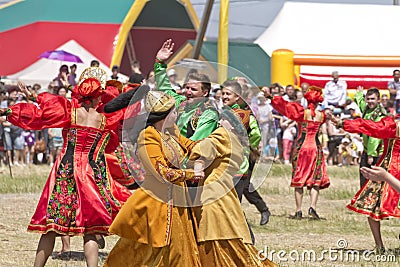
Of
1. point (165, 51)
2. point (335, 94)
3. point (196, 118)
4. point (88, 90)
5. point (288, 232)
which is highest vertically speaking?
point (335, 94)

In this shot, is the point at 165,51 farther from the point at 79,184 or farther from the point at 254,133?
the point at 79,184

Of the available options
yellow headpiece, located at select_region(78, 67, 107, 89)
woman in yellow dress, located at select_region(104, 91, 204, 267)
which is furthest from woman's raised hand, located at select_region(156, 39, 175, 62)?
woman in yellow dress, located at select_region(104, 91, 204, 267)

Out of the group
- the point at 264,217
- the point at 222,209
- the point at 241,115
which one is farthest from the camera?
the point at 264,217

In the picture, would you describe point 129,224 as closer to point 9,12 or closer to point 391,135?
point 391,135

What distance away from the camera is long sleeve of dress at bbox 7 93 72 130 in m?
7.34

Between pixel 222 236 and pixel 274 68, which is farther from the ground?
pixel 274 68

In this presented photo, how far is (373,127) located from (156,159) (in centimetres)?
314

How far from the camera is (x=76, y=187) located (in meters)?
7.70

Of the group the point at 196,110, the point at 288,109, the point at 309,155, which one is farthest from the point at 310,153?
the point at 196,110

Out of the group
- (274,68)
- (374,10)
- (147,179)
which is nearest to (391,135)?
(147,179)

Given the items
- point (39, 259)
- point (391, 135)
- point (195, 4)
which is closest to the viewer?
point (39, 259)

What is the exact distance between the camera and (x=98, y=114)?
7.77 m

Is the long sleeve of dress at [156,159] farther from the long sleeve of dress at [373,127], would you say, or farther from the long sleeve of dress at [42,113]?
the long sleeve of dress at [373,127]

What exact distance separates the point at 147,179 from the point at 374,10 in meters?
19.8
